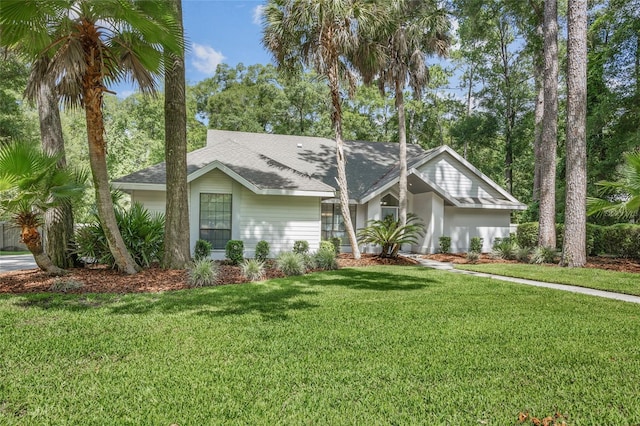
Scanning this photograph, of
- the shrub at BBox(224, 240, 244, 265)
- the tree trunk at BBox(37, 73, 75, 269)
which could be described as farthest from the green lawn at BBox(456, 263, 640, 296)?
the tree trunk at BBox(37, 73, 75, 269)

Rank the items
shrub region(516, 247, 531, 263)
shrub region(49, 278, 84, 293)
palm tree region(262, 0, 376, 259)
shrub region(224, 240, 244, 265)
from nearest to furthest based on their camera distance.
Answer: shrub region(49, 278, 84, 293), palm tree region(262, 0, 376, 259), shrub region(224, 240, 244, 265), shrub region(516, 247, 531, 263)

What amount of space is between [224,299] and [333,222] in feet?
33.4

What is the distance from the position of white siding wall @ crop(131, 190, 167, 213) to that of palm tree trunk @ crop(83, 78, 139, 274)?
4528 millimetres

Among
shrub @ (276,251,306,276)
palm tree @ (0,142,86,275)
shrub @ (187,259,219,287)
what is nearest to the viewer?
palm tree @ (0,142,86,275)

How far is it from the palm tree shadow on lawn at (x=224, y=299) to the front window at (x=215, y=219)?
530 centimetres

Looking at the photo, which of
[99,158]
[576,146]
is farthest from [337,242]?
[99,158]

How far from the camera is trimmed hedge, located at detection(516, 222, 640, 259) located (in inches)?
525

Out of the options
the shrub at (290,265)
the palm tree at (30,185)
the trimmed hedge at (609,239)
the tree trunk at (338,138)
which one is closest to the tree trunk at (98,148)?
the palm tree at (30,185)

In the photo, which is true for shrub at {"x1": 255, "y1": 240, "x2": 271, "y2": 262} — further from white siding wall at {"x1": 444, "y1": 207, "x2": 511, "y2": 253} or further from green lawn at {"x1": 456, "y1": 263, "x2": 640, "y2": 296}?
white siding wall at {"x1": 444, "y1": 207, "x2": 511, "y2": 253}

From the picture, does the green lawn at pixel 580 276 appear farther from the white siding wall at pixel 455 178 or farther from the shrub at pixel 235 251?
the shrub at pixel 235 251

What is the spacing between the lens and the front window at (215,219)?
1294 centimetres

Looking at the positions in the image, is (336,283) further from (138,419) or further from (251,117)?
(251,117)

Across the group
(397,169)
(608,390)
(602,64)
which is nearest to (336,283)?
(608,390)

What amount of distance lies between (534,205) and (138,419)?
22382 millimetres
